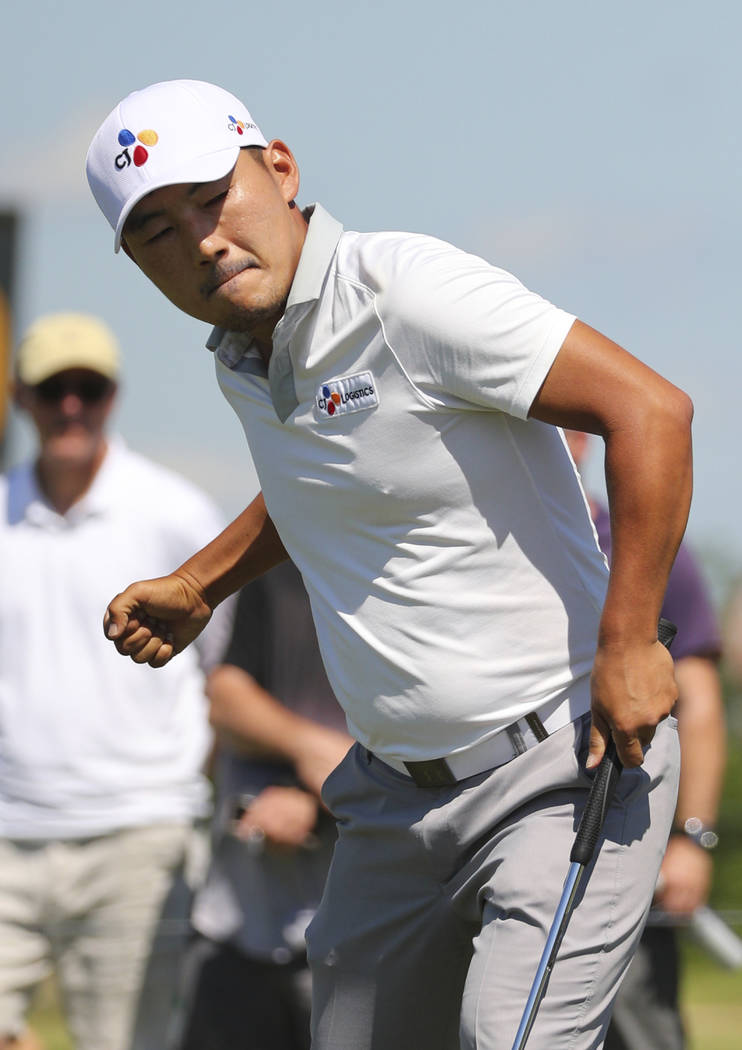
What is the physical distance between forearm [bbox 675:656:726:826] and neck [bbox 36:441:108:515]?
6.35ft

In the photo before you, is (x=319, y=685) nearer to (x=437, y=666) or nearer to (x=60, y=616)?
(x=60, y=616)

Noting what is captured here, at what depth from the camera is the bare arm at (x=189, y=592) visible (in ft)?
11.3

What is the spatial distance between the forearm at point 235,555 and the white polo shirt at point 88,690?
184 centimetres

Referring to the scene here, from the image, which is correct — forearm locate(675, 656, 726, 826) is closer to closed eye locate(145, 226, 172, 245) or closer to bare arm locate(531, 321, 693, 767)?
bare arm locate(531, 321, 693, 767)

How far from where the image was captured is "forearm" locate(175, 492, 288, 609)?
3.52 meters

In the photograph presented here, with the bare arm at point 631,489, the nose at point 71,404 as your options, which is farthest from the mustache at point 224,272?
the nose at point 71,404

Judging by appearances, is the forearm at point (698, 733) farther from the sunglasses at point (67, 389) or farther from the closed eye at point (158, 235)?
the closed eye at point (158, 235)

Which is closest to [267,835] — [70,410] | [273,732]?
[273,732]

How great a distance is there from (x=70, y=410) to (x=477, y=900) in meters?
3.13

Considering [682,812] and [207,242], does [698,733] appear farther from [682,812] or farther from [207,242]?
[207,242]

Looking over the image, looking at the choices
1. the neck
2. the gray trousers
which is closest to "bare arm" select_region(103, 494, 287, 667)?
the gray trousers

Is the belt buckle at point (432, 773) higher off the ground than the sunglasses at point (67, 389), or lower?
lower

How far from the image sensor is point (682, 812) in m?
4.89

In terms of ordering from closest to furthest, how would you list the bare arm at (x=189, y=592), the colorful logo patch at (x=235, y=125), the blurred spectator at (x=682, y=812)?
the colorful logo patch at (x=235, y=125), the bare arm at (x=189, y=592), the blurred spectator at (x=682, y=812)
